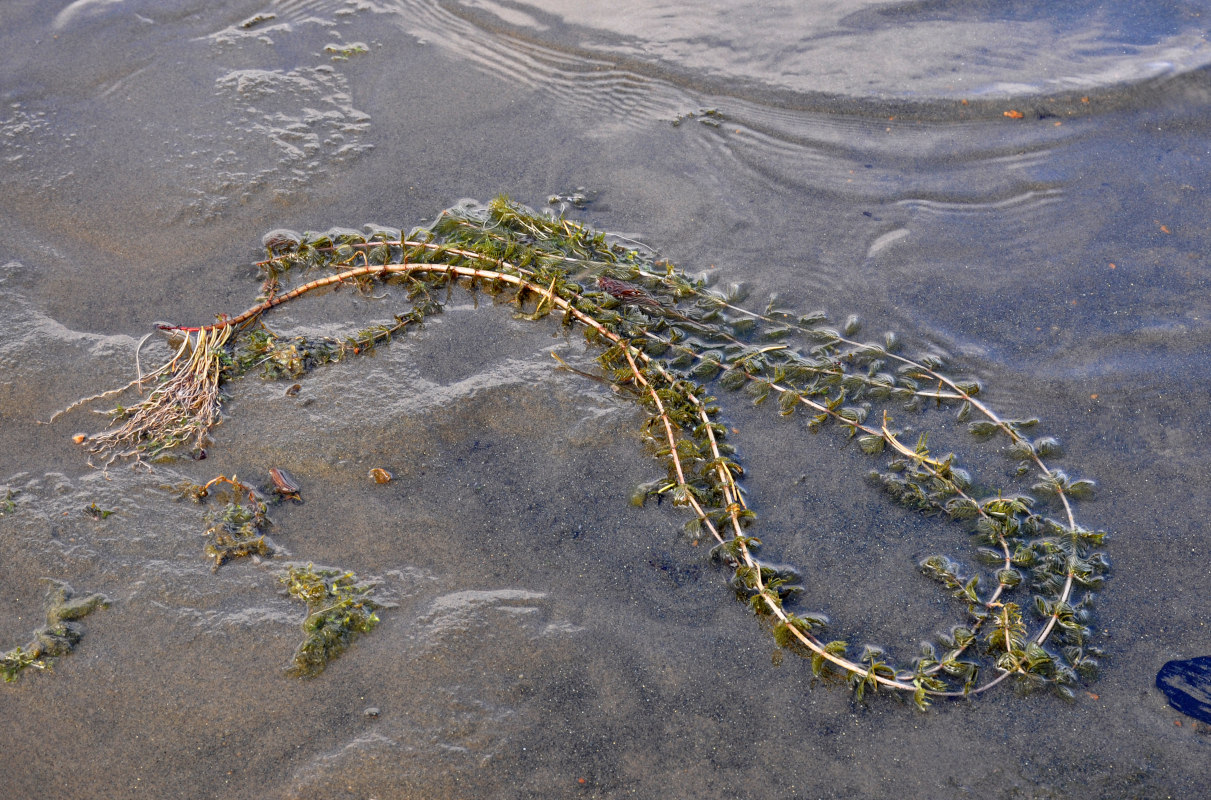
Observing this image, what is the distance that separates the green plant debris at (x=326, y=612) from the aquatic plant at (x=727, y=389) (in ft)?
0.12

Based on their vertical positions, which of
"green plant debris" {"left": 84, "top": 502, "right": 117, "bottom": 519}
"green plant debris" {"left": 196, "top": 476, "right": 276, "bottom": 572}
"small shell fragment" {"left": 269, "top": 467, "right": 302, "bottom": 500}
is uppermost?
"small shell fragment" {"left": 269, "top": 467, "right": 302, "bottom": 500}

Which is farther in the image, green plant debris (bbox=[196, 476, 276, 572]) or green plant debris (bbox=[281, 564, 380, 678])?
green plant debris (bbox=[196, 476, 276, 572])

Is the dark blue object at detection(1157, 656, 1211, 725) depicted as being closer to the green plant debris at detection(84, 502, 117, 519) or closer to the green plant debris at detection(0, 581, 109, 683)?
the green plant debris at detection(0, 581, 109, 683)

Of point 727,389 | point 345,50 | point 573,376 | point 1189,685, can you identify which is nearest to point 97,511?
→ point 573,376

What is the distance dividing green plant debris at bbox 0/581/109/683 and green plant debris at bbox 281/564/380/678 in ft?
1.90

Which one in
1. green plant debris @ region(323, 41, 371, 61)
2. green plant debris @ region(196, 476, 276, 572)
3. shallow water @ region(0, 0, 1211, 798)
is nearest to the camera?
shallow water @ region(0, 0, 1211, 798)

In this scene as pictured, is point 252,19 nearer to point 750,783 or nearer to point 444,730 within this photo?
point 444,730

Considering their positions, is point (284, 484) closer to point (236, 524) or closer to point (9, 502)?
point (236, 524)

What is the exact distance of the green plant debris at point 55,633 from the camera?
7.68ft

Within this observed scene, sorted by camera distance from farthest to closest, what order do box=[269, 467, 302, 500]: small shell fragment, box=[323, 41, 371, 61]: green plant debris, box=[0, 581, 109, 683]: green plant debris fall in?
box=[323, 41, 371, 61]: green plant debris, box=[269, 467, 302, 500]: small shell fragment, box=[0, 581, 109, 683]: green plant debris

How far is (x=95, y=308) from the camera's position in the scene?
10.8ft

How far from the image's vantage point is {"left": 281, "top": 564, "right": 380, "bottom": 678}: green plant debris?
2344 millimetres

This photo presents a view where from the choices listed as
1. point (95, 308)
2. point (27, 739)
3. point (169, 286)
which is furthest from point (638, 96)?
point (27, 739)

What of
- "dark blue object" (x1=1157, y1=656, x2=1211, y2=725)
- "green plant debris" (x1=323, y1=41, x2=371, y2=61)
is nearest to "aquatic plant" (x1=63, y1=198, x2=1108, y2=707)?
"dark blue object" (x1=1157, y1=656, x2=1211, y2=725)
